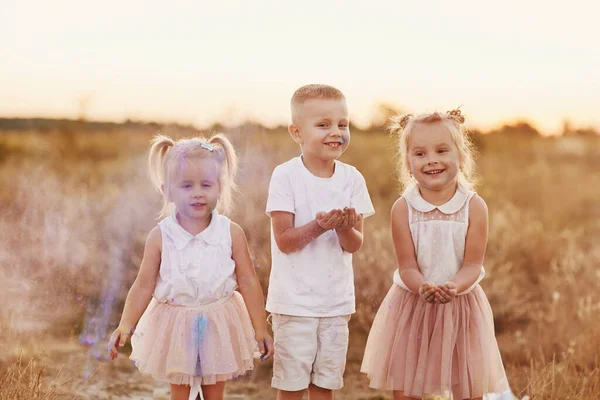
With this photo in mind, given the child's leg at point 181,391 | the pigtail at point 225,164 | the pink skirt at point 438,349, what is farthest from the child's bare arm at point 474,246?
the child's leg at point 181,391

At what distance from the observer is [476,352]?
3.72 m

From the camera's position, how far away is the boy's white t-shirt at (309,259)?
3746mm

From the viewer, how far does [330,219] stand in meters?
3.49

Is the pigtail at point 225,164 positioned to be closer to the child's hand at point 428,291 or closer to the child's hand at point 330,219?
the child's hand at point 330,219

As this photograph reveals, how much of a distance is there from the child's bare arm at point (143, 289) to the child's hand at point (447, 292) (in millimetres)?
1222

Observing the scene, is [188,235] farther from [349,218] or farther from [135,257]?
[135,257]

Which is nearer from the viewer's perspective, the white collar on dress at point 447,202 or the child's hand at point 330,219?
the child's hand at point 330,219

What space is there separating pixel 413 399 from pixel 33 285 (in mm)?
3569

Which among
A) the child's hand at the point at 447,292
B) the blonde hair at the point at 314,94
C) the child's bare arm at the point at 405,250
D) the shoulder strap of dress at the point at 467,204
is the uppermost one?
the blonde hair at the point at 314,94

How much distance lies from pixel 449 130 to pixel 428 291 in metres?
0.73

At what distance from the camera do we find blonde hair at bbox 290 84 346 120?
3742 millimetres

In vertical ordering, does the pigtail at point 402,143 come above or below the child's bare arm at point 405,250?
above

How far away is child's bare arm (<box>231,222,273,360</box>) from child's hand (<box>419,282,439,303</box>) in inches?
27.2

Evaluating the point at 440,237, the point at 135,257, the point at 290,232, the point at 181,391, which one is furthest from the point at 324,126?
the point at 135,257
